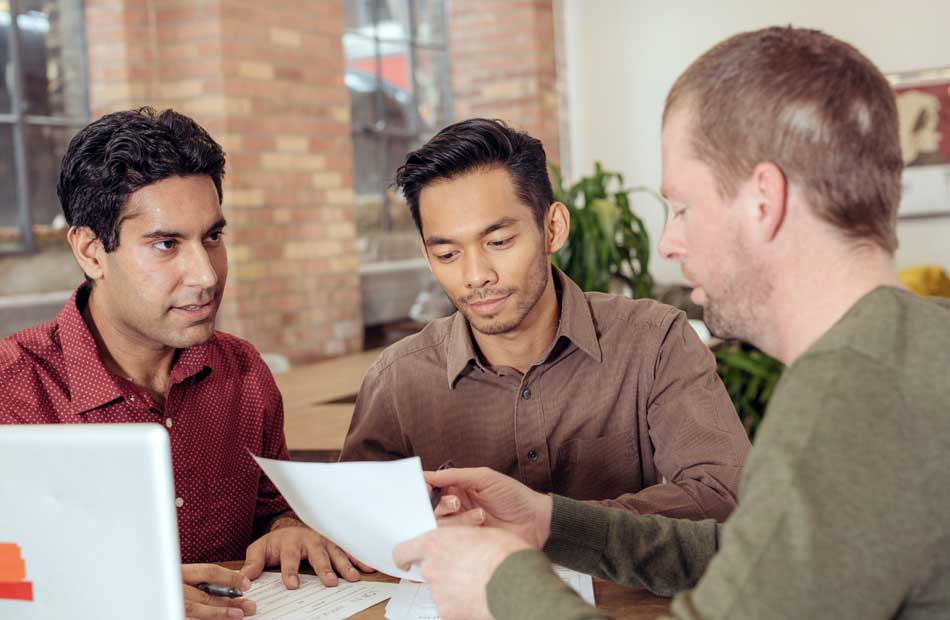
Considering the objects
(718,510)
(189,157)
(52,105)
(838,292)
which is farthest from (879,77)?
(52,105)

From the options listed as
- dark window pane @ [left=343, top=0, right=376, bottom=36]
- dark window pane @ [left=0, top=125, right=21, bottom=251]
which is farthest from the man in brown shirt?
dark window pane @ [left=343, top=0, right=376, bottom=36]

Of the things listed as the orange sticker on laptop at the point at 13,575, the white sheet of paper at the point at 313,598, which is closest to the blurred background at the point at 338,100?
the white sheet of paper at the point at 313,598

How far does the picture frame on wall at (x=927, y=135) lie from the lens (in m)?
5.46

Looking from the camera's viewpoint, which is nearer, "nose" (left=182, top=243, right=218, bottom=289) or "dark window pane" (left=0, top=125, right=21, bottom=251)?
"nose" (left=182, top=243, right=218, bottom=289)

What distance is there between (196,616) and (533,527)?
44 cm

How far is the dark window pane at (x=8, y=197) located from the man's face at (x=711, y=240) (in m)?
3.47

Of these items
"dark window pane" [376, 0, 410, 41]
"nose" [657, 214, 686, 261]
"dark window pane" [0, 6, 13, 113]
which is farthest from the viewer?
"dark window pane" [376, 0, 410, 41]

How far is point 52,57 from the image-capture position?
4.10 metres

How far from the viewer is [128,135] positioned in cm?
170

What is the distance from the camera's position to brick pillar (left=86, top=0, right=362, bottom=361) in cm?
411

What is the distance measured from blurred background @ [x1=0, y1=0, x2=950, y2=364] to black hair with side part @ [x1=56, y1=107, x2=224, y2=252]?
2166 millimetres

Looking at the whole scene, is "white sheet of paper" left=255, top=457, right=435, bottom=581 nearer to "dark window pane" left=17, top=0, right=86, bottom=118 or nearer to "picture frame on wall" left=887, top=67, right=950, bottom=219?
"dark window pane" left=17, top=0, right=86, bottom=118

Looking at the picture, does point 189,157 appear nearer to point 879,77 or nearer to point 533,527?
point 533,527

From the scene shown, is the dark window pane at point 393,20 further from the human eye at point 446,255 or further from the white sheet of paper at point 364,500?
the white sheet of paper at point 364,500
